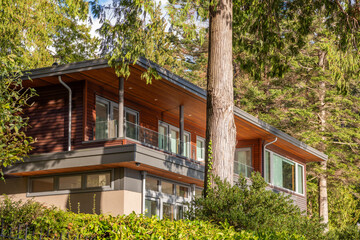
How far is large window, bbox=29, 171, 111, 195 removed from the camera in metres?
14.9

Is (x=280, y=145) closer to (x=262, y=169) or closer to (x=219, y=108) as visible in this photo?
(x=262, y=169)

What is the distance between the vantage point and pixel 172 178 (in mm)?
17109

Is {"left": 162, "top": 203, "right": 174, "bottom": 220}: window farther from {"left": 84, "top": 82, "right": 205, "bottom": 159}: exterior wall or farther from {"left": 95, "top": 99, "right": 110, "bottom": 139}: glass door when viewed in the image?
{"left": 95, "top": 99, "right": 110, "bottom": 139}: glass door

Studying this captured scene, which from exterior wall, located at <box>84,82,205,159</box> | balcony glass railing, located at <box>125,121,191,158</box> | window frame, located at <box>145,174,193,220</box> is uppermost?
exterior wall, located at <box>84,82,205,159</box>

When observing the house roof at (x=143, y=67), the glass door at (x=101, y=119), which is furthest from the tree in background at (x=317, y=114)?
the glass door at (x=101, y=119)

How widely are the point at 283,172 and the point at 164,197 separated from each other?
11.4 m

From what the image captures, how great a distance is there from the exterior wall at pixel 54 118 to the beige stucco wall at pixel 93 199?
4.36ft

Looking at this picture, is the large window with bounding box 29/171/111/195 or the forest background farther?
the large window with bounding box 29/171/111/195

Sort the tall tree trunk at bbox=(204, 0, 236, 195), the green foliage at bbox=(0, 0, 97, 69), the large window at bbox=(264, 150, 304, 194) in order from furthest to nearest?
the large window at bbox=(264, 150, 304, 194) < the green foliage at bbox=(0, 0, 97, 69) < the tall tree trunk at bbox=(204, 0, 236, 195)

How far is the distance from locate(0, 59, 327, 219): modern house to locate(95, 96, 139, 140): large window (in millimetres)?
31

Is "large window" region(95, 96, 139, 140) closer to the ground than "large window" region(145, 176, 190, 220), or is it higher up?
higher up

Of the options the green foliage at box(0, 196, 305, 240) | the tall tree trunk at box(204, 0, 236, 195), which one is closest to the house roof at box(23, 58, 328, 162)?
the tall tree trunk at box(204, 0, 236, 195)

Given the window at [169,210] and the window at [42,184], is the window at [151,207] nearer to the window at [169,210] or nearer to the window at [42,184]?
the window at [169,210]

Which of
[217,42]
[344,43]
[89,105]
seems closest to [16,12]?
[89,105]
